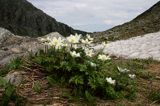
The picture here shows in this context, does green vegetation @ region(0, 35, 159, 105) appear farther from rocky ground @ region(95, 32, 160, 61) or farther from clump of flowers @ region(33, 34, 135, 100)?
rocky ground @ region(95, 32, 160, 61)

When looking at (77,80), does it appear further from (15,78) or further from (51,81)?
(15,78)

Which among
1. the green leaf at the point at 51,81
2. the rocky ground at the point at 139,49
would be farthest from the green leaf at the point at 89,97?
the rocky ground at the point at 139,49

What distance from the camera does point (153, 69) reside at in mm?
12930

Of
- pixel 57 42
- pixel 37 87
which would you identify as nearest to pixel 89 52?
pixel 57 42

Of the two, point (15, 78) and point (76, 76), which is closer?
point (76, 76)

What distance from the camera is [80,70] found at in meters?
8.53

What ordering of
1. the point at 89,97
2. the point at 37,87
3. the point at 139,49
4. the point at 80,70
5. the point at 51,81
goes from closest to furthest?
1. the point at 89,97
2. the point at 80,70
3. the point at 37,87
4. the point at 51,81
5. the point at 139,49

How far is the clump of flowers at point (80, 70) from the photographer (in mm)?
8641

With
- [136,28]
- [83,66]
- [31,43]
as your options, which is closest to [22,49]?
[31,43]

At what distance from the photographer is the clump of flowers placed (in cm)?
864

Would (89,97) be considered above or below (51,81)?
below

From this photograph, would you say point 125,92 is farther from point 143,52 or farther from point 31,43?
point 143,52

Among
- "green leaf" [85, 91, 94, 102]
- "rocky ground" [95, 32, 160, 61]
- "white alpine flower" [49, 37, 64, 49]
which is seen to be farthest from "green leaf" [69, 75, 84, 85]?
"rocky ground" [95, 32, 160, 61]

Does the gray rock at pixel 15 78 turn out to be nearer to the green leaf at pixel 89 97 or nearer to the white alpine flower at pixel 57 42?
the white alpine flower at pixel 57 42
